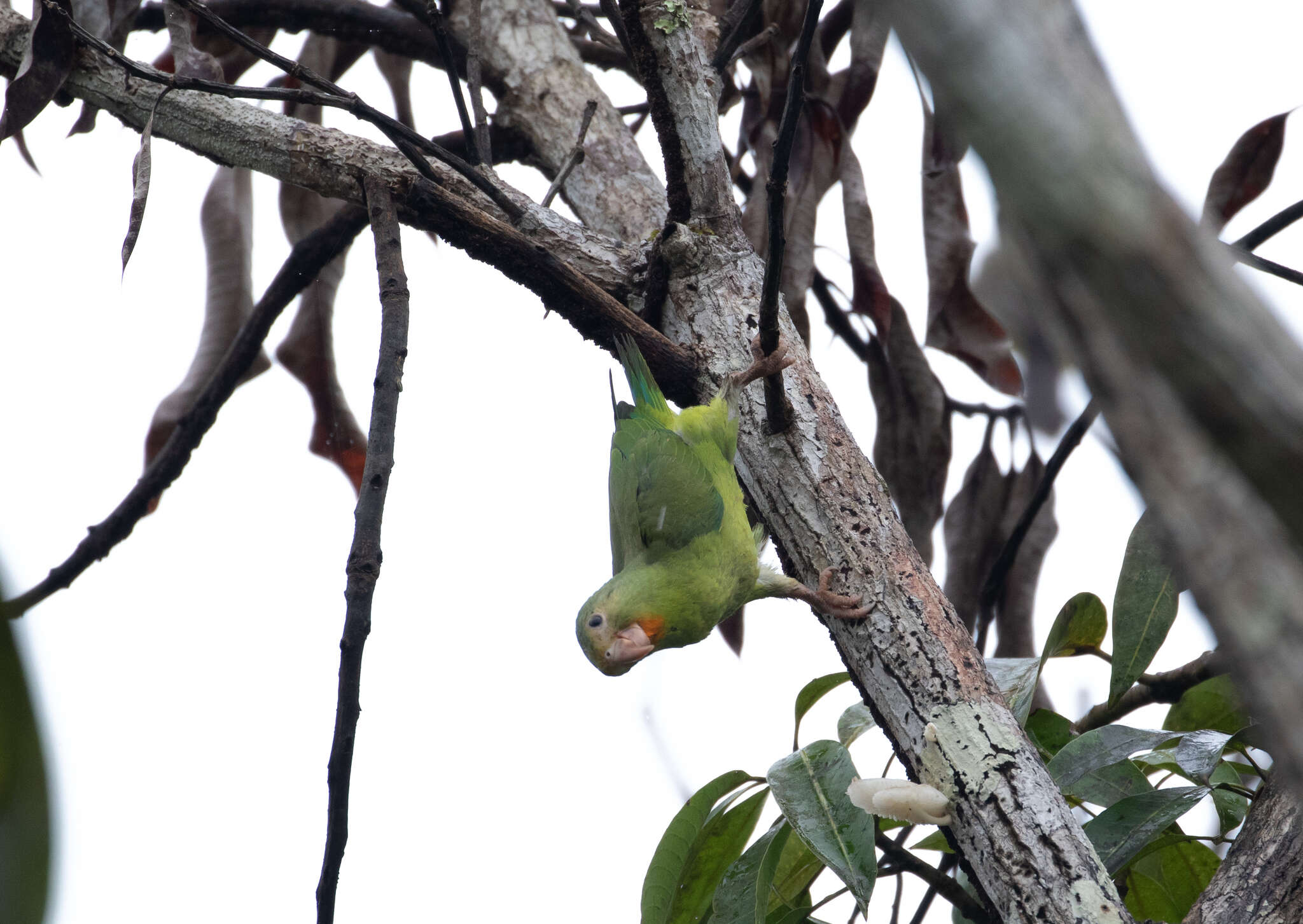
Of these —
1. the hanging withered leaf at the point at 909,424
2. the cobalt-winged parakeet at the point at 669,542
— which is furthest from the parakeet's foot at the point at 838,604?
the hanging withered leaf at the point at 909,424

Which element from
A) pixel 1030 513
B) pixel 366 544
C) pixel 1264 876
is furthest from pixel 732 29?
pixel 1264 876

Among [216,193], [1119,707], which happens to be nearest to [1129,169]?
[1119,707]

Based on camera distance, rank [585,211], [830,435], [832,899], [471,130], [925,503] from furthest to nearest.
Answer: [925,503] < [585,211] < [471,130] < [832,899] < [830,435]

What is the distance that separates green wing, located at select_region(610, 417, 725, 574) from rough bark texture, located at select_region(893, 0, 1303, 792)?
262 centimetres

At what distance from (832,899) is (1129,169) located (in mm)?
2389

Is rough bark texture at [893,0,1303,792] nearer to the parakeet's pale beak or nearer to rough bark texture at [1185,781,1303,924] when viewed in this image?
rough bark texture at [1185,781,1303,924]

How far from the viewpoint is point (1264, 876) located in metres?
1.71

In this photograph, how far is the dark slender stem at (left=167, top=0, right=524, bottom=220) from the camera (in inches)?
78.0

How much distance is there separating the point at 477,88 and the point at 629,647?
5.31 ft

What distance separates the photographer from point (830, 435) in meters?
2.29

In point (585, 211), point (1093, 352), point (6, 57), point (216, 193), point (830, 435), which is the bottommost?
point (1093, 352)

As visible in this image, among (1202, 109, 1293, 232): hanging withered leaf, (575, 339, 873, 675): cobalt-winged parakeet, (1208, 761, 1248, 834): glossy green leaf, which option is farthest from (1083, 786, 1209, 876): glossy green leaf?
(1202, 109, 1293, 232): hanging withered leaf

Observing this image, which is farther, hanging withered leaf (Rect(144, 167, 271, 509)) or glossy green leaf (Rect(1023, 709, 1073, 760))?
hanging withered leaf (Rect(144, 167, 271, 509))

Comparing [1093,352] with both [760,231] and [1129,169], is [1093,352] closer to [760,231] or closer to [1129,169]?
[1129,169]
